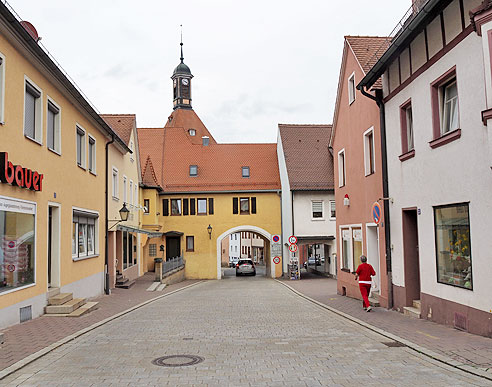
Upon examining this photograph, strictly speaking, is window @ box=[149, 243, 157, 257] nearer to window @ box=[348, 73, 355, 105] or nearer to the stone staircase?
the stone staircase

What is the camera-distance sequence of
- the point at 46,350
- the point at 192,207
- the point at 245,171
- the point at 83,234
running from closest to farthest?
1. the point at 46,350
2. the point at 83,234
3. the point at 192,207
4. the point at 245,171

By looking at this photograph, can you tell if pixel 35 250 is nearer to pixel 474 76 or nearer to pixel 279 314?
pixel 279 314

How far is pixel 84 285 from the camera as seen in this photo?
18172mm

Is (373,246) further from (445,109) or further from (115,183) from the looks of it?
(115,183)

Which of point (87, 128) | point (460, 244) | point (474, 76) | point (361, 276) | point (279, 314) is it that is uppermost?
point (87, 128)

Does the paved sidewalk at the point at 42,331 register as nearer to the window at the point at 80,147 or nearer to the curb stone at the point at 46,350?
the curb stone at the point at 46,350

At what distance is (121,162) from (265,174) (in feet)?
57.3

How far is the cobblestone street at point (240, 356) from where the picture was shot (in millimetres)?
7160

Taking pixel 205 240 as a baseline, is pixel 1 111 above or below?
above

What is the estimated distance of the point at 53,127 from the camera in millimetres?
15508

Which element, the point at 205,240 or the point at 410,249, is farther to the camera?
the point at 205,240

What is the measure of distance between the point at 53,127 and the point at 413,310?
11.1 m

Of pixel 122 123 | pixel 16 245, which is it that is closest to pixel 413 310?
pixel 16 245

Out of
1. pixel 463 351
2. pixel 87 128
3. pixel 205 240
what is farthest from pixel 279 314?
pixel 205 240
